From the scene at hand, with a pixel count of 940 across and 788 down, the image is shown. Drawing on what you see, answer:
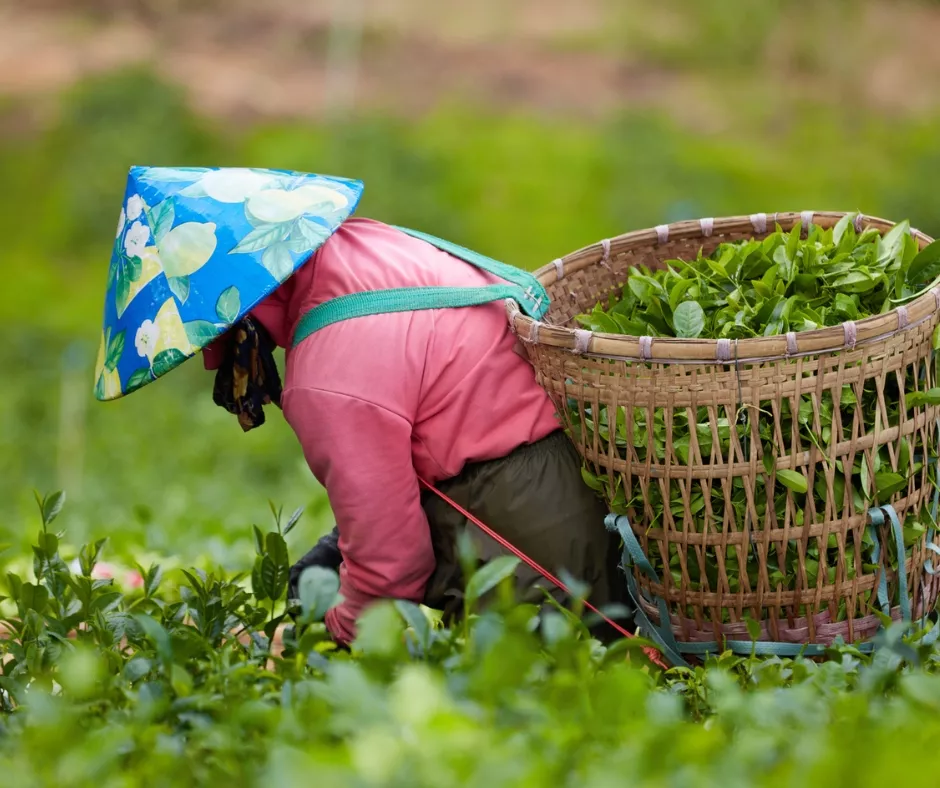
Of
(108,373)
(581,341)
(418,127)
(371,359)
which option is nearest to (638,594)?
(581,341)

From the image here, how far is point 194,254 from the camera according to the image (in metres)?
1.59

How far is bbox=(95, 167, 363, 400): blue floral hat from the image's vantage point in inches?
61.6

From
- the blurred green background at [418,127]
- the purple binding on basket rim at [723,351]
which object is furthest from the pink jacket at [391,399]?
the blurred green background at [418,127]

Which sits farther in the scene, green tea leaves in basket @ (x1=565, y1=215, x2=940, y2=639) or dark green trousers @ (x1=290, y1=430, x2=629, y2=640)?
dark green trousers @ (x1=290, y1=430, x2=629, y2=640)

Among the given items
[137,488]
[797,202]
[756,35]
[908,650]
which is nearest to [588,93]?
[756,35]

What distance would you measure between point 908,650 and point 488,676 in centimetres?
45

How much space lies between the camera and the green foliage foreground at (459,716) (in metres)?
0.85

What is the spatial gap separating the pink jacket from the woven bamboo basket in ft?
0.26

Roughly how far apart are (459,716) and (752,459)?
0.75 m

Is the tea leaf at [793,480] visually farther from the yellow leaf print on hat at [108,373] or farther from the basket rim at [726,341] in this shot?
the yellow leaf print on hat at [108,373]

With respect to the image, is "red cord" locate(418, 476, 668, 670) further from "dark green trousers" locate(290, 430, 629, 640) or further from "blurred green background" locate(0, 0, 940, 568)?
Result: "blurred green background" locate(0, 0, 940, 568)

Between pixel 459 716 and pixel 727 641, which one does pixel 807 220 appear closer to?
pixel 727 641

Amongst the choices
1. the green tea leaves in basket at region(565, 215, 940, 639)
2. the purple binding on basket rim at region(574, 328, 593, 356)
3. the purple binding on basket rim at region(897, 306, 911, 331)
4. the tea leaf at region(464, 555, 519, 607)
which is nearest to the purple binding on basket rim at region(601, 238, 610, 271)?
the green tea leaves in basket at region(565, 215, 940, 639)

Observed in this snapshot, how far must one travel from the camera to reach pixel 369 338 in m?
1.66
